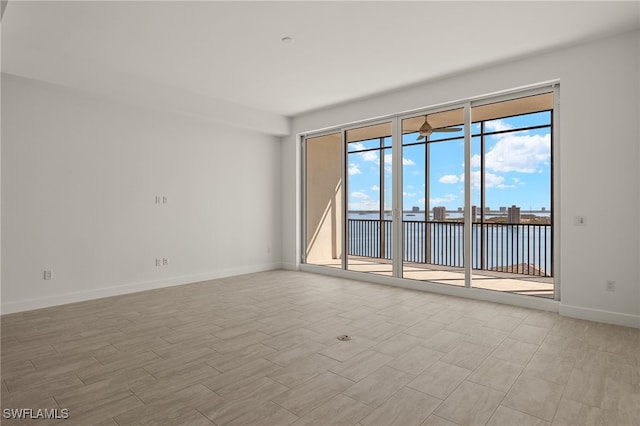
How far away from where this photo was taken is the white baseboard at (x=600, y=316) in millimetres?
3510

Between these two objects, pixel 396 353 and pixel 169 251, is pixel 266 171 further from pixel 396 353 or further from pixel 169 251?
pixel 396 353

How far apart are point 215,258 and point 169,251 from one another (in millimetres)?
848

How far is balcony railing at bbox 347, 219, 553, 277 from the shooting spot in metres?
5.95

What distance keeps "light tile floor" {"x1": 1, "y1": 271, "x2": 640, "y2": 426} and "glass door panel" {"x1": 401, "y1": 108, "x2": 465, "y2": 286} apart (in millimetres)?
1860

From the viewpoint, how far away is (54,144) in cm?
441

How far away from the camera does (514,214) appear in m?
6.11

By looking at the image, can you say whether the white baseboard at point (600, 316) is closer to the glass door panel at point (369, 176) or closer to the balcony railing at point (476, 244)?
the balcony railing at point (476, 244)

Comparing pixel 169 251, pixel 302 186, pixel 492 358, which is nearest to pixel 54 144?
pixel 169 251

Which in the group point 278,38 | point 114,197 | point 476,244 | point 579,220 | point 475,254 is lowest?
point 475,254

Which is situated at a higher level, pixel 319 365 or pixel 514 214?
pixel 514 214

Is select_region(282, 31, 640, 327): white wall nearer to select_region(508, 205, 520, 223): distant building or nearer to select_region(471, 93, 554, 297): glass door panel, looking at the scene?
select_region(471, 93, 554, 297): glass door panel

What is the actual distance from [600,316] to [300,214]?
4.88 m

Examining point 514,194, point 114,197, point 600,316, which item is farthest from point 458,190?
point 114,197

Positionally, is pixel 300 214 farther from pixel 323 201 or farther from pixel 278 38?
pixel 278 38
